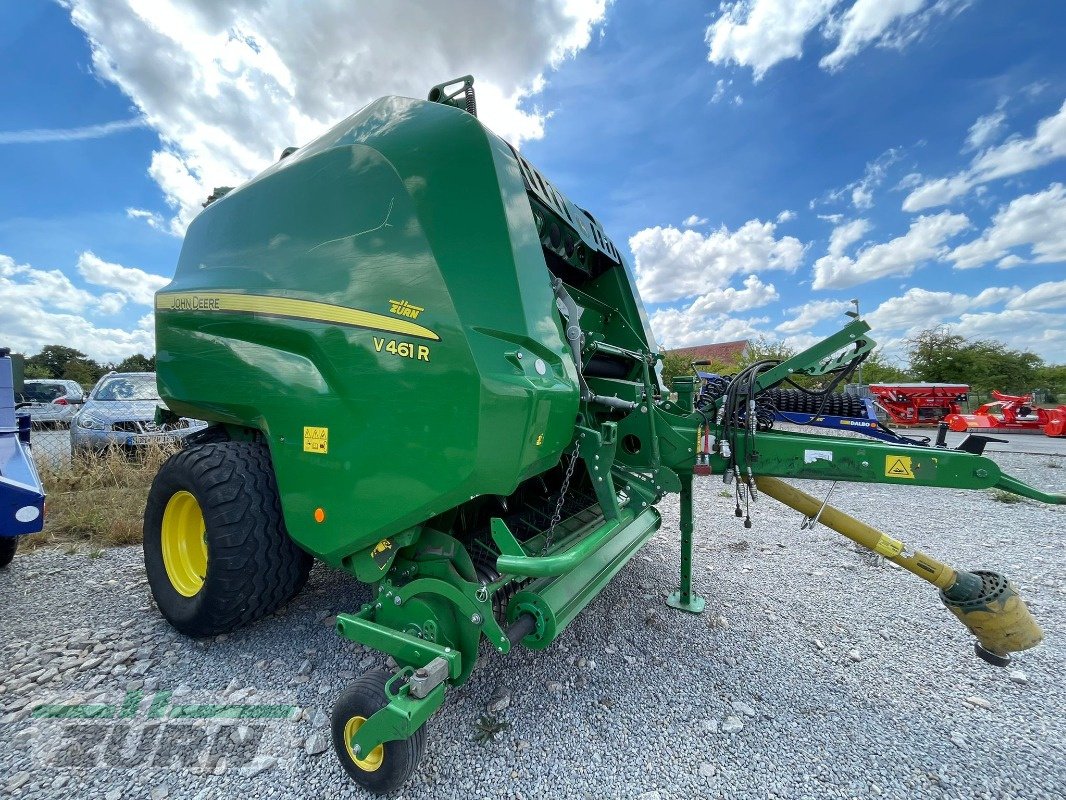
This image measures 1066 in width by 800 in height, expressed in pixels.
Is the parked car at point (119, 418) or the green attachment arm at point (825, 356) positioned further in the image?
the parked car at point (119, 418)

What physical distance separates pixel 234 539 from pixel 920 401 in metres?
21.3

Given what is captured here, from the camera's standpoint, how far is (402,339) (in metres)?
1.96

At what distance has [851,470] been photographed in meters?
2.27

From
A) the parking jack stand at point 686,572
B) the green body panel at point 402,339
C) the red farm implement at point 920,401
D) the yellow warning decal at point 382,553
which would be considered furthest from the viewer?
the red farm implement at point 920,401

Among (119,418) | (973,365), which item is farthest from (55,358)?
(973,365)

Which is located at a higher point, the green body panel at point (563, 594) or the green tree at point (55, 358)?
the green tree at point (55, 358)

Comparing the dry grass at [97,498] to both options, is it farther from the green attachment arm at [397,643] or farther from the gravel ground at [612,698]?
the green attachment arm at [397,643]

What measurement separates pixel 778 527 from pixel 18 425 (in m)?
7.42

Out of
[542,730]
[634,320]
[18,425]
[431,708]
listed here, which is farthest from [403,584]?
[18,425]

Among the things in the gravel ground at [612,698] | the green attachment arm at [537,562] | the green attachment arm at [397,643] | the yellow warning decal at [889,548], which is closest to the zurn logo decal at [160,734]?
the gravel ground at [612,698]

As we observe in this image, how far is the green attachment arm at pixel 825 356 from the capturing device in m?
2.26

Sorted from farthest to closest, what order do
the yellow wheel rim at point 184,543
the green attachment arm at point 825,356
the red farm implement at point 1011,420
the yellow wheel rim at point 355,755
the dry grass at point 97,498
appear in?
the red farm implement at point 1011,420 → the dry grass at point 97,498 → the yellow wheel rim at point 184,543 → the green attachment arm at point 825,356 → the yellow wheel rim at point 355,755

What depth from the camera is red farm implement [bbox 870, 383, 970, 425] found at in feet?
55.3

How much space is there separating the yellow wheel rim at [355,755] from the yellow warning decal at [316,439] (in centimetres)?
108
